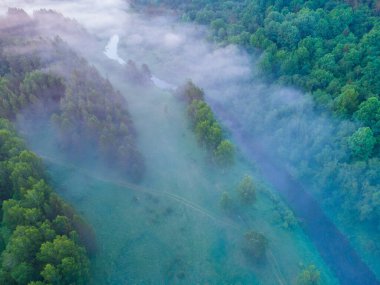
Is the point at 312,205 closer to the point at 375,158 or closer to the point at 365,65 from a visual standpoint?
the point at 375,158

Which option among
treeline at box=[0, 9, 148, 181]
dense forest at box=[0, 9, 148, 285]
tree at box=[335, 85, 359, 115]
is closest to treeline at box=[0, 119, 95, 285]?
dense forest at box=[0, 9, 148, 285]

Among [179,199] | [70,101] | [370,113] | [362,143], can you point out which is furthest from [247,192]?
[70,101]

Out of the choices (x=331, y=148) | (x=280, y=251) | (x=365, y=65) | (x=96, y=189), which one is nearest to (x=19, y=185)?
(x=96, y=189)

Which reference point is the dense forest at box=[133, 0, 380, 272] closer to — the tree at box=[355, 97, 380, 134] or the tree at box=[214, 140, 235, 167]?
the tree at box=[355, 97, 380, 134]

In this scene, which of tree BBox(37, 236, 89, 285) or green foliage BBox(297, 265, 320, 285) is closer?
tree BBox(37, 236, 89, 285)

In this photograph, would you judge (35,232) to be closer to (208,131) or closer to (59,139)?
(59,139)

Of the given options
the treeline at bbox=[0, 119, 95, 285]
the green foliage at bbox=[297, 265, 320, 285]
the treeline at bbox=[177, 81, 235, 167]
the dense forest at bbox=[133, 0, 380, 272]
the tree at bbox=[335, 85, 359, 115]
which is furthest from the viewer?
the tree at bbox=[335, 85, 359, 115]
